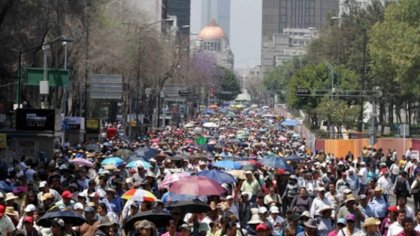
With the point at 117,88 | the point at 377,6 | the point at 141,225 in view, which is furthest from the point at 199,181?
the point at 377,6

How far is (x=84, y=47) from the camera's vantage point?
65.2 m

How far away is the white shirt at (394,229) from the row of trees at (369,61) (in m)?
60.4

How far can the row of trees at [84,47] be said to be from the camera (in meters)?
41.4

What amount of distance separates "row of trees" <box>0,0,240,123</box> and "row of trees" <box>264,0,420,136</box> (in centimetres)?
1294

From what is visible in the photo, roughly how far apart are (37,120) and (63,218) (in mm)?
27510

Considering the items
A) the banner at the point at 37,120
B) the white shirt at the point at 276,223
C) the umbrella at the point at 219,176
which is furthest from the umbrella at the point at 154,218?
the banner at the point at 37,120

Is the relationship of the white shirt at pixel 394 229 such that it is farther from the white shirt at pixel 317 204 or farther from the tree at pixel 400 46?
the tree at pixel 400 46

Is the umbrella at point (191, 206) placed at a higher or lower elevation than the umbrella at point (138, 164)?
higher

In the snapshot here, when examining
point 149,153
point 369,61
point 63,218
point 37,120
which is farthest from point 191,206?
point 369,61

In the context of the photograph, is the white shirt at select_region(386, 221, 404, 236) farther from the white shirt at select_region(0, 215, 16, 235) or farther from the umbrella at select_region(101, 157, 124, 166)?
the umbrella at select_region(101, 157, 124, 166)

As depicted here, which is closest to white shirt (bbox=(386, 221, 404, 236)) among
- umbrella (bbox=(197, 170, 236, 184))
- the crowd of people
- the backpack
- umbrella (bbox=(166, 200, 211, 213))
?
the crowd of people

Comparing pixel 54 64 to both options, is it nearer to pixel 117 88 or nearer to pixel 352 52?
pixel 117 88

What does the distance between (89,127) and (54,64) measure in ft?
12.7

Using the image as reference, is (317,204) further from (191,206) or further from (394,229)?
(394,229)
